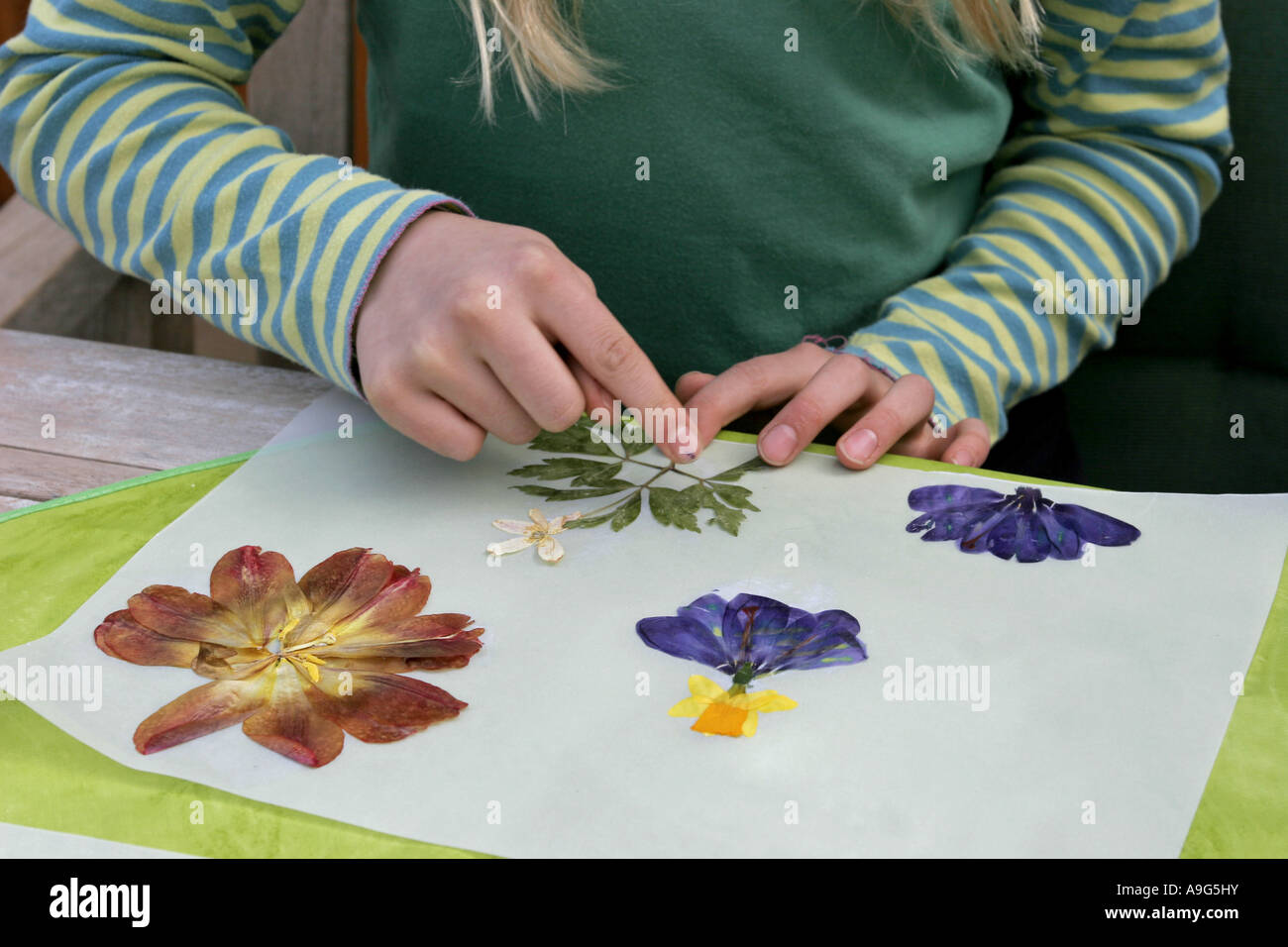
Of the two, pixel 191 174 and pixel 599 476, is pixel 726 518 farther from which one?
pixel 191 174

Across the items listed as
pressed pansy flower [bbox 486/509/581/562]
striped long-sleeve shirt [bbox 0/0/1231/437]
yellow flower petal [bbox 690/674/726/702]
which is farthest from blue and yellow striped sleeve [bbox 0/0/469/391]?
yellow flower petal [bbox 690/674/726/702]

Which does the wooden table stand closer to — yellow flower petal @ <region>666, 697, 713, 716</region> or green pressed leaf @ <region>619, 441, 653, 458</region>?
green pressed leaf @ <region>619, 441, 653, 458</region>

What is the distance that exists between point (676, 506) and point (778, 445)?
63 millimetres

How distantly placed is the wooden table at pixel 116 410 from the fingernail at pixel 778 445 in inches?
9.2

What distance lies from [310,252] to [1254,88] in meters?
0.71

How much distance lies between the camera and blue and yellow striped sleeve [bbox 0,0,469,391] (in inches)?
18.5

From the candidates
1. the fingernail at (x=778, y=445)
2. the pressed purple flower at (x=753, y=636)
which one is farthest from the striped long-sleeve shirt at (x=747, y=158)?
the pressed purple flower at (x=753, y=636)

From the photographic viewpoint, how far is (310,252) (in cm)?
47

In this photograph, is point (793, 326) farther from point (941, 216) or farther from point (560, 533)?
point (560, 533)

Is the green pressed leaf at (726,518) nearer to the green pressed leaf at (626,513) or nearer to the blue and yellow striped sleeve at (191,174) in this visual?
the green pressed leaf at (626,513)

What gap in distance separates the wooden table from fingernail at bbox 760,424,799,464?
0.23 metres

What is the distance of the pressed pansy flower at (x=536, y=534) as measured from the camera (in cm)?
41

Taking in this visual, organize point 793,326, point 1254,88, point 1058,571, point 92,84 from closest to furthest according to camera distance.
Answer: point 1058,571 → point 92,84 → point 793,326 → point 1254,88
